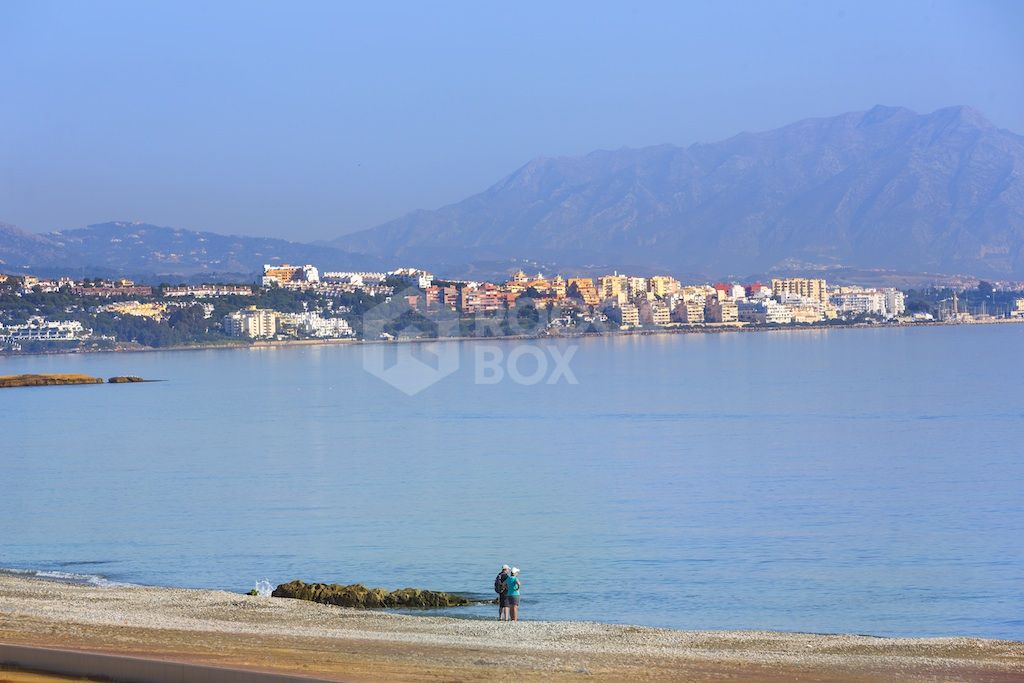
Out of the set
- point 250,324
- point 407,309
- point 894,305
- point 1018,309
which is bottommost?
point 250,324

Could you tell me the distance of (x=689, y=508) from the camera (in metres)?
21.6

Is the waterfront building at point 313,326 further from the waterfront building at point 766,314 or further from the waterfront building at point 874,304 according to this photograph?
the waterfront building at point 874,304

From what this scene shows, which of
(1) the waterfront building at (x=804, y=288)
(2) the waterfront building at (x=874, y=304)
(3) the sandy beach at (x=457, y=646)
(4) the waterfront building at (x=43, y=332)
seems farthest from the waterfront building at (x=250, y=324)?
(3) the sandy beach at (x=457, y=646)

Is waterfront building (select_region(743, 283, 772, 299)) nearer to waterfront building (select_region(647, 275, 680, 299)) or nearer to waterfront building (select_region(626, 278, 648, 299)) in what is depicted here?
waterfront building (select_region(647, 275, 680, 299))

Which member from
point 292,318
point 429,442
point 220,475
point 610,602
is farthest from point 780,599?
point 292,318

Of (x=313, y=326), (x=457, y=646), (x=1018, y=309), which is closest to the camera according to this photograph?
(x=457, y=646)

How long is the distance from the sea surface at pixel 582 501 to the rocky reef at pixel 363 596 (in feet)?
1.77

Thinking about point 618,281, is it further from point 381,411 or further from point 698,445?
point 698,445

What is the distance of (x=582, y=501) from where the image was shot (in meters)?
22.7

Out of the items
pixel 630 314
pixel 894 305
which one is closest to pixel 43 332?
pixel 630 314

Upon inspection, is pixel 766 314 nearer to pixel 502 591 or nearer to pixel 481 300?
pixel 481 300

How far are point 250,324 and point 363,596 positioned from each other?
126 meters

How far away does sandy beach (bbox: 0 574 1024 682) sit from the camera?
379 inches

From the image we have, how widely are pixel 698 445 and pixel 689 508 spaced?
11.1 meters
